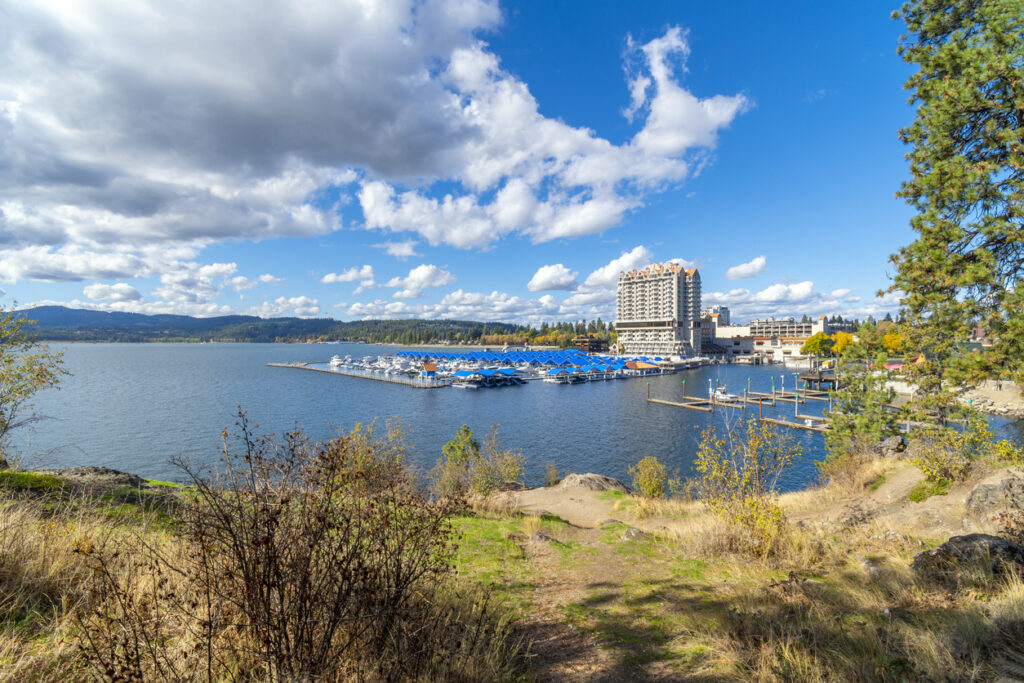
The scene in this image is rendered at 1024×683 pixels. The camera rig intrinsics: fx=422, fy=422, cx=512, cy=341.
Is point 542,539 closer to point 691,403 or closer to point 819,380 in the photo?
point 691,403

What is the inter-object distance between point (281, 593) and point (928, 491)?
645 inches

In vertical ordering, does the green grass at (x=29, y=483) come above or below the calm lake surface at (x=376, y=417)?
above

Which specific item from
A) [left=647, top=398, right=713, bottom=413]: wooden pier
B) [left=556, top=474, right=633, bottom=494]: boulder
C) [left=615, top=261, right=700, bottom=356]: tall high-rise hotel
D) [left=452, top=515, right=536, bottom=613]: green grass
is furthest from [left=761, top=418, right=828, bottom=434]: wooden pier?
[left=615, top=261, right=700, bottom=356]: tall high-rise hotel

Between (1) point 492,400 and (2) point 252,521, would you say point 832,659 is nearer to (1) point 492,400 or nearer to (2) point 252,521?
(2) point 252,521

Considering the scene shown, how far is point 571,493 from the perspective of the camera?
1856 cm

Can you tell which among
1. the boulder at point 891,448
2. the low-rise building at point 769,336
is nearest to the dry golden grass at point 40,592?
the boulder at point 891,448

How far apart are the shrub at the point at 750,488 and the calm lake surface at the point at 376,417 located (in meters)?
9.63

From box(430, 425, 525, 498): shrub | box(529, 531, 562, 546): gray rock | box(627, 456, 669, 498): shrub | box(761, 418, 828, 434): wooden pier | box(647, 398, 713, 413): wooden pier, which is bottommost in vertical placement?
box(647, 398, 713, 413): wooden pier

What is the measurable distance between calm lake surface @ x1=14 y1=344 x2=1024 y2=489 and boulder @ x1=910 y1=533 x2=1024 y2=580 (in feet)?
38.5

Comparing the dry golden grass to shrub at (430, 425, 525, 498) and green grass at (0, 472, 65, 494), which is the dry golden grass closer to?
green grass at (0, 472, 65, 494)

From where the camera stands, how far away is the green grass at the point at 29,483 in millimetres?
7102

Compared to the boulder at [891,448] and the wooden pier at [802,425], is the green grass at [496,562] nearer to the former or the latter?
the boulder at [891,448]

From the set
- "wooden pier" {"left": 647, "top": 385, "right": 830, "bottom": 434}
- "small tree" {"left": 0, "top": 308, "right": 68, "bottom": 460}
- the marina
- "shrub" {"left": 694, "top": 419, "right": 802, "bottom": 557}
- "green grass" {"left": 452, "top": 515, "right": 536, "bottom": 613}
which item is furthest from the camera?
the marina

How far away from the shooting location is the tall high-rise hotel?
469 feet
